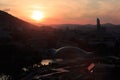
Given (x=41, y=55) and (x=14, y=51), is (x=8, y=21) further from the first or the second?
(x=41, y=55)

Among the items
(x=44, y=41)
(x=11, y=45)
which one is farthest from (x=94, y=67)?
(x=44, y=41)

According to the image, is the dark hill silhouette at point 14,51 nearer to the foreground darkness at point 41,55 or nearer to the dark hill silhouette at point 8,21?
the foreground darkness at point 41,55

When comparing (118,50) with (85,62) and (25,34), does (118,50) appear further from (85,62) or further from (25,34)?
(25,34)

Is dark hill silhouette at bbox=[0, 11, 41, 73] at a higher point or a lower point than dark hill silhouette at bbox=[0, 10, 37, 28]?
lower

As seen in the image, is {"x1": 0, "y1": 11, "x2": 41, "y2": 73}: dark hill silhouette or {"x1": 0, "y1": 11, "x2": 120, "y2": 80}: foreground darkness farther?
{"x1": 0, "y1": 11, "x2": 41, "y2": 73}: dark hill silhouette

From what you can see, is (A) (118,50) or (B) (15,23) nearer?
(A) (118,50)

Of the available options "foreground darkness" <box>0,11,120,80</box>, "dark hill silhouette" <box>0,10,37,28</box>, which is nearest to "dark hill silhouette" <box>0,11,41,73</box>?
"foreground darkness" <box>0,11,120,80</box>

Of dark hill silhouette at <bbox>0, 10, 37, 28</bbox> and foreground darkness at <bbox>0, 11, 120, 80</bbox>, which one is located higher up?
dark hill silhouette at <bbox>0, 10, 37, 28</bbox>

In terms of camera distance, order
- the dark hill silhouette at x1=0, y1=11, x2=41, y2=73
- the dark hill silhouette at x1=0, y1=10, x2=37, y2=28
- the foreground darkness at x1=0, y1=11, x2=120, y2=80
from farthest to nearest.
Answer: the dark hill silhouette at x1=0, y1=10, x2=37, y2=28, the dark hill silhouette at x1=0, y1=11, x2=41, y2=73, the foreground darkness at x1=0, y1=11, x2=120, y2=80

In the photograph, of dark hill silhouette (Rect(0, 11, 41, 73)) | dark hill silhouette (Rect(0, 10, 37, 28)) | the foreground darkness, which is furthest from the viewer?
dark hill silhouette (Rect(0, 10, 37, 28))

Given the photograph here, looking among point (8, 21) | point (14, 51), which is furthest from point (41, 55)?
point (8, 21)

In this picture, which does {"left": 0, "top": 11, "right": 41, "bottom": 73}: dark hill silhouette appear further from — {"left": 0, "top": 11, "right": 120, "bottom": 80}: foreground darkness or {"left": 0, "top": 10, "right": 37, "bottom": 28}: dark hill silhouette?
{"left": 0, "top": 10, "right": 37, "bottom": 28}: dark hill silhouette
